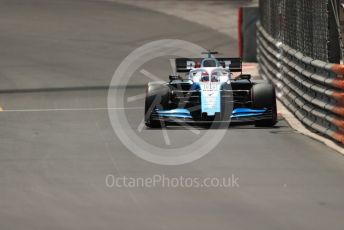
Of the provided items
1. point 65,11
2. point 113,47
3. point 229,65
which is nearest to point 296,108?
point 229,65

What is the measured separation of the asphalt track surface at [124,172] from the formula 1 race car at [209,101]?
25 cm

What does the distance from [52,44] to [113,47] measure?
2.14 m

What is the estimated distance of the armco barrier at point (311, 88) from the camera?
1567 cm

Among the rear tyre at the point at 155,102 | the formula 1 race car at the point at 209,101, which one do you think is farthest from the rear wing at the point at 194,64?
the rear tyre at the point at 155,102

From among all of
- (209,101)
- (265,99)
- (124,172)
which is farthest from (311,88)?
(124,172)

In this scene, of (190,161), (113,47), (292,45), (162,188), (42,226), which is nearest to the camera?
(42,226)

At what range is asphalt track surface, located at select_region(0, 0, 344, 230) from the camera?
10.1 m

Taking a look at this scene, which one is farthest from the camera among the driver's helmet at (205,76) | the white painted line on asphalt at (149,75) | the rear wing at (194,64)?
the white painted line on asphalt at (149,75)

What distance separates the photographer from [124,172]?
13.1m

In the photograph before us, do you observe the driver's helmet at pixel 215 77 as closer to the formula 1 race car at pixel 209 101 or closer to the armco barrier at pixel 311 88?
the formula 1 race car at pixel 209 101

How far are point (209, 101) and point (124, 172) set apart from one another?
4510mm

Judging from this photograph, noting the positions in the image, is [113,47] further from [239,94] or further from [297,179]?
[297,179]

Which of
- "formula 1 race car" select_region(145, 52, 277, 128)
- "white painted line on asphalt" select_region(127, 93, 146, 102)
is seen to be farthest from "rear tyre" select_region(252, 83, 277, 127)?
"white painted line on asphalt" select_region(127, 93, 146, 102)

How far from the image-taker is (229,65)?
19031 mm
